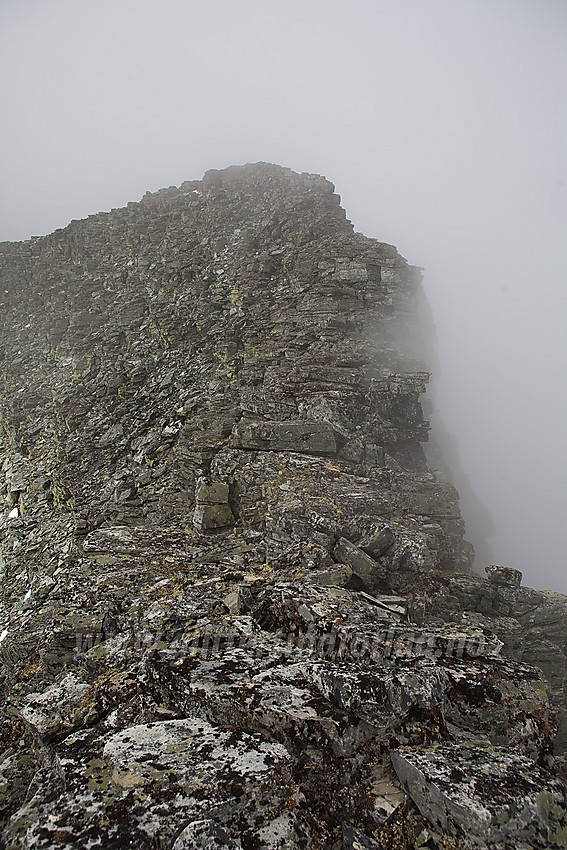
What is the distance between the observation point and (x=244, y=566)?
13.6 metres

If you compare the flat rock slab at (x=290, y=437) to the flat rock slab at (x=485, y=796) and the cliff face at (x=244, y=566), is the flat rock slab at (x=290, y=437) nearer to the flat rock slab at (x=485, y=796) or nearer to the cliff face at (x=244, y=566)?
the cliff face at (x=244, y=566)

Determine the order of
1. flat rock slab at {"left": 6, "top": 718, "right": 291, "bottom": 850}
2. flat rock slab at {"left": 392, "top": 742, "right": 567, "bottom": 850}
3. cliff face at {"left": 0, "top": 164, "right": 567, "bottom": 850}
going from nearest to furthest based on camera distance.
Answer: flat rock slab at {"left": 6, "top": 718, "right": 291, "bottom": 850}, flat rock slab at {"left": 392, "top": 742, "right": 567, "bottom": 850}, cliff face at {"left": 0, "top": 164, "right": 567, "bottom": 850}

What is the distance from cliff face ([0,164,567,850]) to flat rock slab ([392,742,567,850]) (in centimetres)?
3

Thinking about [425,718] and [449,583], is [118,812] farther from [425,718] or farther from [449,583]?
[449,583]

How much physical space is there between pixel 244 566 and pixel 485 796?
8.36 metres

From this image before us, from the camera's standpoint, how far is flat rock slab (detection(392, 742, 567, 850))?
6012 millimetres

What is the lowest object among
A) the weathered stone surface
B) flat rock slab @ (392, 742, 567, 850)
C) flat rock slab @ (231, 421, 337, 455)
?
the weathered stone surface

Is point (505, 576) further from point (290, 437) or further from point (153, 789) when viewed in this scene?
point (153, 789)

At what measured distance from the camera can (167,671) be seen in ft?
28.8

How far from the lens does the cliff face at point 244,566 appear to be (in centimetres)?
661

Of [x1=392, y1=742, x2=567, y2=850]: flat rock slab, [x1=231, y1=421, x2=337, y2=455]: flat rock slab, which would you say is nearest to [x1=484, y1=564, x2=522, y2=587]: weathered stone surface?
[x1=231, y1=421, x2=337, y2=455]: flat rock slab

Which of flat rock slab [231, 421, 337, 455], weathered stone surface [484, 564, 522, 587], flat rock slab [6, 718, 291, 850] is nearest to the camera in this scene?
flat rock slab [6, 718, 291, 850]

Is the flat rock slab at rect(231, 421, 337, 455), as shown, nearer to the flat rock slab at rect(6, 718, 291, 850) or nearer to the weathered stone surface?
the weathered stone surface

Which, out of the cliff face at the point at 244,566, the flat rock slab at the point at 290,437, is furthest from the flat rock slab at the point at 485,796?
the flat rock slab at the point at 290,437
